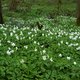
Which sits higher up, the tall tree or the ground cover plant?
the ground cover plant

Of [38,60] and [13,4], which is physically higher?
[38,60]

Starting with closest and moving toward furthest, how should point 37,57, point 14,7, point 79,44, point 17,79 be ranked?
point 17,79 → point 37,57 → point 79,44 → point 14,7

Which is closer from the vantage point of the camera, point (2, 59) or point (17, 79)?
point (17, 79)

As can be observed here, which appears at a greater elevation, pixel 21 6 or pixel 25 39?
pixel 25 39

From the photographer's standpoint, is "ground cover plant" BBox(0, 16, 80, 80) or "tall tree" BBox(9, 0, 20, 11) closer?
"ground cover plant" BBox(0, 16, 80, 80)

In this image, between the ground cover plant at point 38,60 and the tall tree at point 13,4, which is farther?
the tall tree at point 13,4

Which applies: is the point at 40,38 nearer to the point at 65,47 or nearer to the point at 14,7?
the point at 65,47

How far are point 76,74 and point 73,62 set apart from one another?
732 mm

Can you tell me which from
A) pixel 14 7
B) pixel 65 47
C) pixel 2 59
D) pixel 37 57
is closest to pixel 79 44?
pixel 65 47

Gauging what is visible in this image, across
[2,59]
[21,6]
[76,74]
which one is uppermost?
[2,59]

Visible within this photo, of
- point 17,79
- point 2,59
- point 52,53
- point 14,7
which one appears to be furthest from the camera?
point 14,7

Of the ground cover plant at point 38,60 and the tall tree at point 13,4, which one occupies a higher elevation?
the ground cover plant at point 38,60

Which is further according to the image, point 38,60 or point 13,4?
point 13,4

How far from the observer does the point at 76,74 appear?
316 inches
